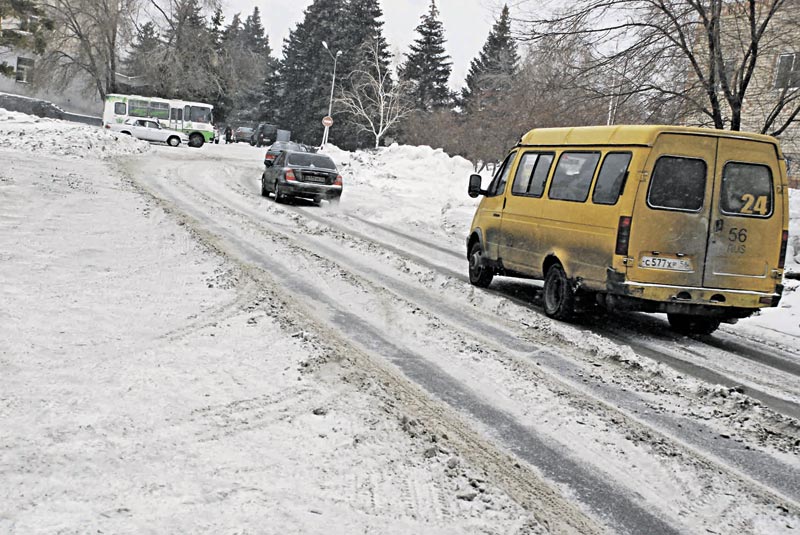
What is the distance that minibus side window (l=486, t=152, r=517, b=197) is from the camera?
1077 centimetres

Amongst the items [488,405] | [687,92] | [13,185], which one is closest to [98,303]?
[488,405]

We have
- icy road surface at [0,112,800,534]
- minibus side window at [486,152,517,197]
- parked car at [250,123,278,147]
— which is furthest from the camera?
parked car at [250,123,278,147]

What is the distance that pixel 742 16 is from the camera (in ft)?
46.0

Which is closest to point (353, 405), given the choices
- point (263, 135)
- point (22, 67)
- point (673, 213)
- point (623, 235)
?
point (623, 235)

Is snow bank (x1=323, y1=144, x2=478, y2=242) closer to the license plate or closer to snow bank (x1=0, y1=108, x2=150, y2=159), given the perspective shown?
snow bank (x1=0, y1=108, x2=150, y2=159)

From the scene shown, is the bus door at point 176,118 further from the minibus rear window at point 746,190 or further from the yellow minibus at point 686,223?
the minibus rear window at point 746,190

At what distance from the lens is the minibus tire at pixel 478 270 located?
10945mm

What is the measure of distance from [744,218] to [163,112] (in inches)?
1805

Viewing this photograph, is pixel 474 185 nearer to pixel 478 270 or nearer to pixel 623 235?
pixel 478 270

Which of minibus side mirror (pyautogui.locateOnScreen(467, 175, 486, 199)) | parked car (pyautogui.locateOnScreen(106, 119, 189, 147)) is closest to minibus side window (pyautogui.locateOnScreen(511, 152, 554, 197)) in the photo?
minibus side mirror (pyautogui.locateOnScreen(467, 175, 486, 199))

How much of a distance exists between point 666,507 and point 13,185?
1477 centimetres

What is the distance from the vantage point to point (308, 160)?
22094 mm

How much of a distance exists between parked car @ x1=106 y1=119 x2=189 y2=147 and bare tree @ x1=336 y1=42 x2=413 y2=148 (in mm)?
18990

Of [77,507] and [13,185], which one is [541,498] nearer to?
[77,507]
